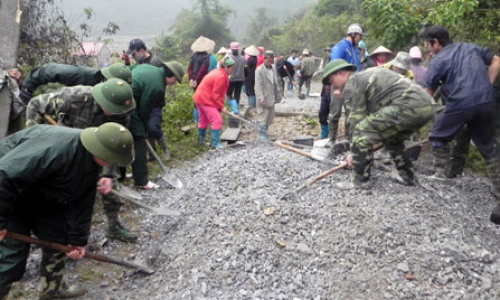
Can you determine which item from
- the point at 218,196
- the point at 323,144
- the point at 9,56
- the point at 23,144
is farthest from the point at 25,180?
the point at 323,144

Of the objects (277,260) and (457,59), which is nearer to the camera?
(277,260)

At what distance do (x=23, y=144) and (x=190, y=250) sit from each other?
175 cm

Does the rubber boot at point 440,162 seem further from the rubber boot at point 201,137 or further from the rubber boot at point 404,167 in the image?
the rubber boot at point 201,137

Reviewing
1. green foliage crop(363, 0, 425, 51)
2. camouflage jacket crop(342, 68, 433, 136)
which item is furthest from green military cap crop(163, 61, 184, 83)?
green foliage crop(363, 0, 425, 51)

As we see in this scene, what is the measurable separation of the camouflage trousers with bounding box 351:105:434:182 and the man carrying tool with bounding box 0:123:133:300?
8.31 feet

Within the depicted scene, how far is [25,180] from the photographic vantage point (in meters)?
2.41

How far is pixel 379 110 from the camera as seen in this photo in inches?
165

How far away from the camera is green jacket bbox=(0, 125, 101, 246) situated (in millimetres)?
2389

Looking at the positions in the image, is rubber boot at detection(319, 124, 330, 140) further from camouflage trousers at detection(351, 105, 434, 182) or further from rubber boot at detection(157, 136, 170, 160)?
rubber boot at detection(157, 136, 170, 160)

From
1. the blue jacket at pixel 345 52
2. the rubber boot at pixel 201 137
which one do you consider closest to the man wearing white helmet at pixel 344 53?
the blue jacket at pixel 345 52

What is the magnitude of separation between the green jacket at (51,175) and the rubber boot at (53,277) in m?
0.26

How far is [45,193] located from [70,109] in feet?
4.39

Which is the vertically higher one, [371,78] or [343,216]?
[371,78]

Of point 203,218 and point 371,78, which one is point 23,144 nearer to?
point 203,218
